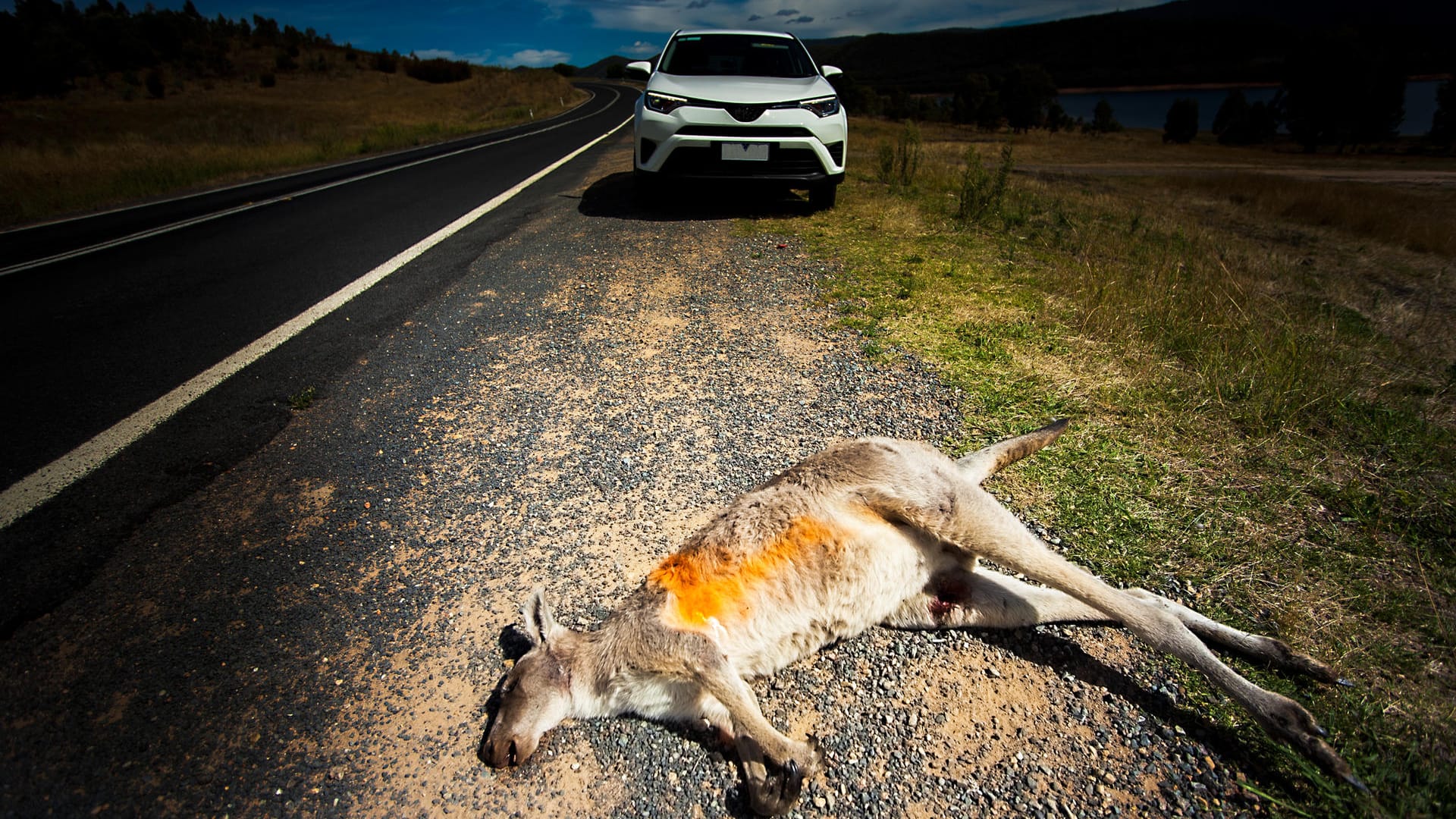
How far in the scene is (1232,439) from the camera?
3.49m

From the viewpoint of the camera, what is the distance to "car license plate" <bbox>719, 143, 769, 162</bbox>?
746 centimetres

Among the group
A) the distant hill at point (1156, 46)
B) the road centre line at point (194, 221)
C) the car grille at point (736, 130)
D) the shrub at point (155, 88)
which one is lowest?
the road centre line at point (194, 221)

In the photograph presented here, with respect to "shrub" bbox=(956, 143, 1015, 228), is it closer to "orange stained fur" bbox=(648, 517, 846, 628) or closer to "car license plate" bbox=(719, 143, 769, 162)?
"car license plate" bbox=(719, 143, 769, 162)

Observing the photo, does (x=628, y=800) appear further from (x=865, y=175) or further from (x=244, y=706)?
(x=865, y=175)

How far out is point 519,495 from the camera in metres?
3.15

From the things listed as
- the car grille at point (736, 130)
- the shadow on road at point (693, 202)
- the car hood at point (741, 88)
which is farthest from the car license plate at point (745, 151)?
the car hood at point (741, 88)

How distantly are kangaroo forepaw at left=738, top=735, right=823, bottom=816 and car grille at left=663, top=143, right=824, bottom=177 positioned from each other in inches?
273

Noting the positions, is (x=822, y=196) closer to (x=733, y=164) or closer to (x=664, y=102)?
(x=733, y=164)

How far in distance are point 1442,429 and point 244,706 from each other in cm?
632

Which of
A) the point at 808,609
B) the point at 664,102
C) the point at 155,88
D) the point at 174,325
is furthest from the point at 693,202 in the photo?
the point at 155,88

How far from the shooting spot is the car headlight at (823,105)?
7.64m

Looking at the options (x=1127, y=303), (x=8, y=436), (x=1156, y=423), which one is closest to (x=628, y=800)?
(x=1156, y=423)

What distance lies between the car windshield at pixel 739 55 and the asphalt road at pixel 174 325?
3008mm

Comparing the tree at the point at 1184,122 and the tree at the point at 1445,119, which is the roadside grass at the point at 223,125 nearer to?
the tree at the point at 1184,122
